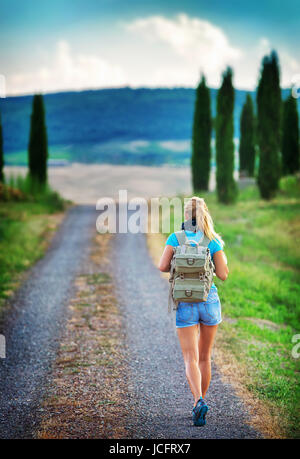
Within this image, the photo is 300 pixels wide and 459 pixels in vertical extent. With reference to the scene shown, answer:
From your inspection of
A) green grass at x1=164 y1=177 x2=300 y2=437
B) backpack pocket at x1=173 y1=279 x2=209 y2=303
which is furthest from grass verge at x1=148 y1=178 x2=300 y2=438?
backpack pocket at x1=173 y1=279 x2=209 y2=303

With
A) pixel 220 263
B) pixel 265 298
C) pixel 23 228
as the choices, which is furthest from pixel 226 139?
pixel 220 263

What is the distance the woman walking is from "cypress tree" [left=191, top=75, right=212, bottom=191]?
74.8ft

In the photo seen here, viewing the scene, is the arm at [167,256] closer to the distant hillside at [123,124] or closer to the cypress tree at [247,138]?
the cypress tree at [247,138]

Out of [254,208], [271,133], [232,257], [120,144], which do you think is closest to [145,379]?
[232,257]

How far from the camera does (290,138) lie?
30297 mm

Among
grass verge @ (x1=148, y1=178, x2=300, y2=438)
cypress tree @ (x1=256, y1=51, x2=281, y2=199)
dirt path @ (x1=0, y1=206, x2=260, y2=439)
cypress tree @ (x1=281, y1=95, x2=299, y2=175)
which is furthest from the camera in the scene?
cypress tree @ (x1=281, y1=95, x2=299, y2=175)

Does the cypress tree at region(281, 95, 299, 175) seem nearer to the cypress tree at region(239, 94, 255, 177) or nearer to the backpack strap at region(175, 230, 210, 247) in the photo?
the cypress tree at region(239, 94, 255, 177)

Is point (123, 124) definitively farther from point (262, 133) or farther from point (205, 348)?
point (205, 348)

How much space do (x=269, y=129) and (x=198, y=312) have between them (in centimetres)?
2041

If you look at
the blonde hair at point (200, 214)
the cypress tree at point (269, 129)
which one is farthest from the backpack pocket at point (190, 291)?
the cypress tree at point (269, 129)

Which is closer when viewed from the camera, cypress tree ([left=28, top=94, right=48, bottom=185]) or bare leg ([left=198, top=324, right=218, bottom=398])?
bare leg ([left=198, top=324, right=218, bottom=398])

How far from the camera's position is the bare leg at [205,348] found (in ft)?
13.9

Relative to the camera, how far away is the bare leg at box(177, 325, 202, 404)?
414cm

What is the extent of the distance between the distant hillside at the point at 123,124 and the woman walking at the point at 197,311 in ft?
209
